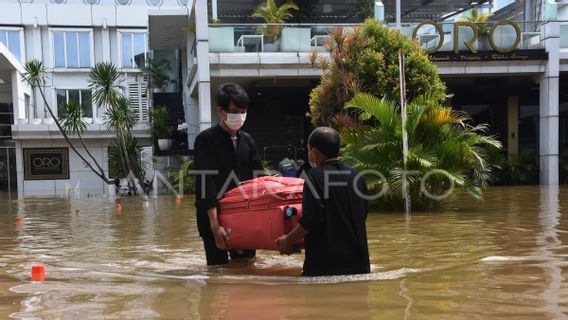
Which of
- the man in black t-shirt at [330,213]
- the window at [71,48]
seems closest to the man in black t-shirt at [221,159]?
the man in black t-shirt at [330,213]

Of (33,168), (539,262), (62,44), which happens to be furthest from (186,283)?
(62,44)

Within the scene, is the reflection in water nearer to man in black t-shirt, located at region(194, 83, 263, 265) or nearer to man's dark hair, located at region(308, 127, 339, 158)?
man's dark hair, located at region(308, 127, 339, 158)

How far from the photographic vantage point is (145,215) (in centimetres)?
1165

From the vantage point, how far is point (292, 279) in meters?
4.38

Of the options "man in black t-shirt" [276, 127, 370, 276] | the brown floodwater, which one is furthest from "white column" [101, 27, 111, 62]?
"man in black t-shirt" [276, 127, 370, 276]

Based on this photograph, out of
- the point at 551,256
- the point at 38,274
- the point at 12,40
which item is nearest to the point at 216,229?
the point at 38,274

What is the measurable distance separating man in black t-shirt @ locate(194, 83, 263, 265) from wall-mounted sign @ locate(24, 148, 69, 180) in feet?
80.7

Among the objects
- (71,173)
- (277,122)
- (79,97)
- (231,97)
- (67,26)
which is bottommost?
(71,173)

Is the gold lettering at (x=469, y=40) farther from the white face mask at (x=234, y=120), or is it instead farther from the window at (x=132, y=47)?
the window at (x=132, y=47)

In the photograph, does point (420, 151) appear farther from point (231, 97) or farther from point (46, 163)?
point (46, 163)

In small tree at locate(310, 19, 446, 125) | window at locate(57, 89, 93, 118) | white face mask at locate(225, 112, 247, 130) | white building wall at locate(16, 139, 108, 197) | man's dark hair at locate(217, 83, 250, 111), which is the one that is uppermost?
window at locate(57, 89, 93, 118)

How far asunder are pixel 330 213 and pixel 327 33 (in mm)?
14422

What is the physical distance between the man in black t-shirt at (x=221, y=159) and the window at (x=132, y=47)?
2829 cm

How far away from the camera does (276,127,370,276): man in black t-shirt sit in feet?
12.3
